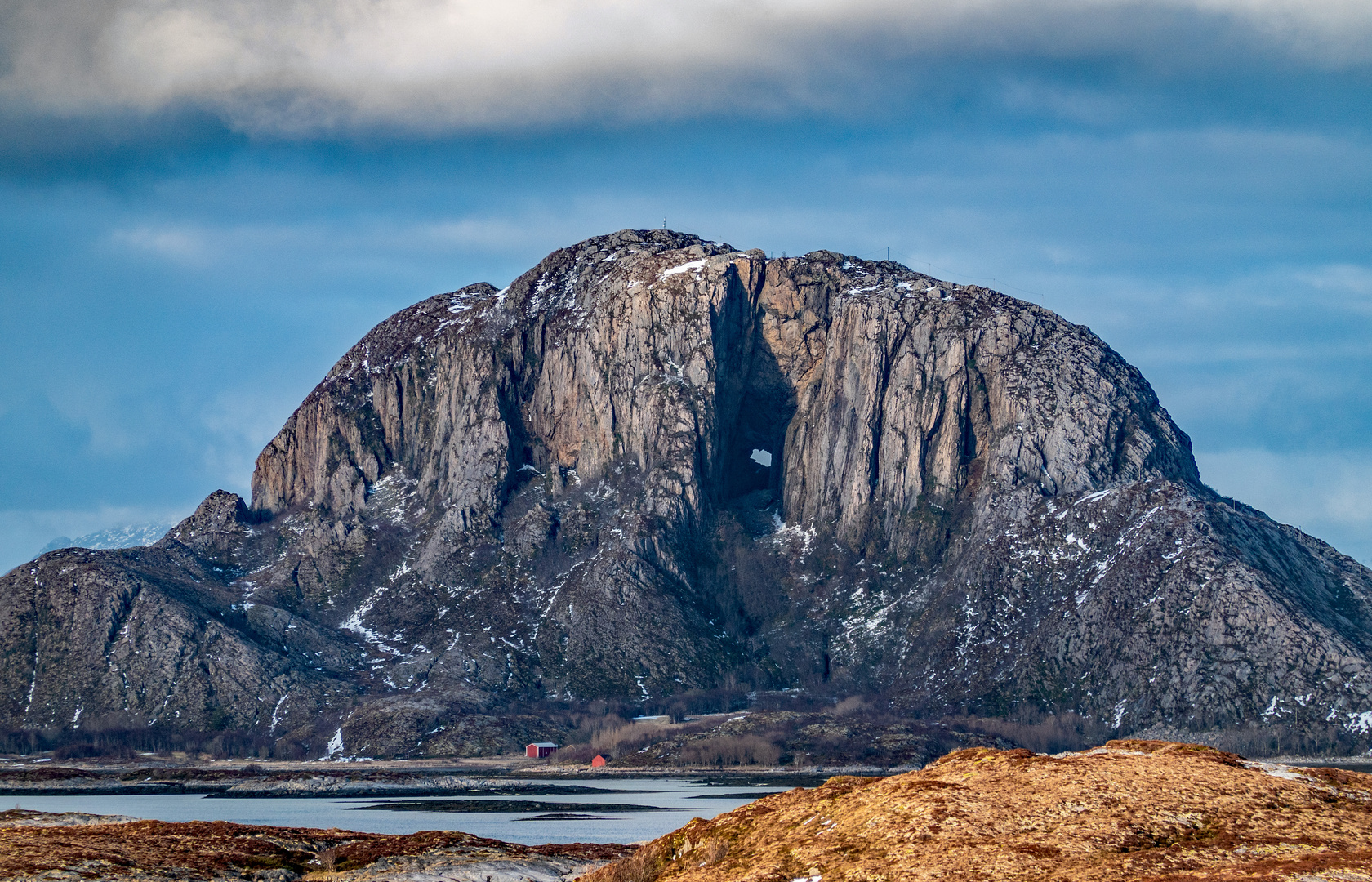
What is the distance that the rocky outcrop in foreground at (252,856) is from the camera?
166ft

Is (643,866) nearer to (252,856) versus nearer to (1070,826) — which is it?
(1070,826)

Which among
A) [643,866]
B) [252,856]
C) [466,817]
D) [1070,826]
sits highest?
[1070,826]

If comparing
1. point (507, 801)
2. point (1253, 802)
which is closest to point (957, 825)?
point (1253, 802)

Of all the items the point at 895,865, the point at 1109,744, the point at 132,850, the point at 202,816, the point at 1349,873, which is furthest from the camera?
the point at 202,816

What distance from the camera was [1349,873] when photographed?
2936 centimetres

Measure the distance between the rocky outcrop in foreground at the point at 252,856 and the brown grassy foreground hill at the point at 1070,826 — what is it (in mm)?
22253

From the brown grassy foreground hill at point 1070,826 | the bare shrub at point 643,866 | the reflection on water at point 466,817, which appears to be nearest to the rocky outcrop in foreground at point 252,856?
the bare shrub at point 643,866

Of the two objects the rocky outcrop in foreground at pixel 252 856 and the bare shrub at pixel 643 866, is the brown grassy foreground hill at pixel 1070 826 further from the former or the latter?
the rocky outcrop in foreground at pixel 252 856

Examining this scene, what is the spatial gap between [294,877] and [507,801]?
142 m

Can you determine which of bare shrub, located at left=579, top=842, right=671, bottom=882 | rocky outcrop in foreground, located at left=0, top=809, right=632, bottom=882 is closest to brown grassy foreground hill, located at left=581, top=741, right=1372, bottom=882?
bare shrub, located at left=579, top=842, right=671, bottom=882

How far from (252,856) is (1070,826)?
38816 mm

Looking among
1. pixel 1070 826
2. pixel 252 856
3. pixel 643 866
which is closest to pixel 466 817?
pixel 252 856

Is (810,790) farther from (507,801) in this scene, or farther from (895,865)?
(507,801)

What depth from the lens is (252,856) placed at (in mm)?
58625
